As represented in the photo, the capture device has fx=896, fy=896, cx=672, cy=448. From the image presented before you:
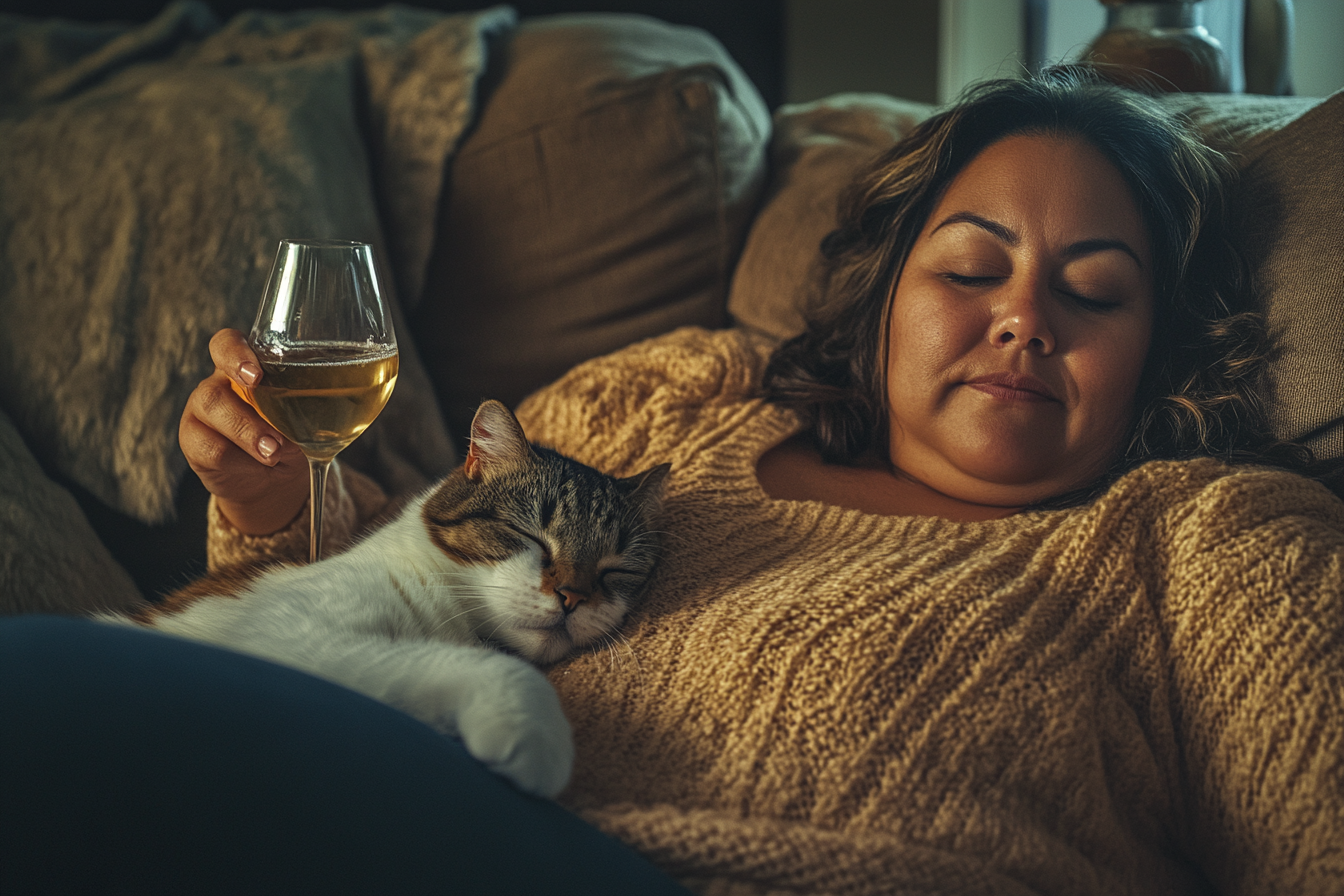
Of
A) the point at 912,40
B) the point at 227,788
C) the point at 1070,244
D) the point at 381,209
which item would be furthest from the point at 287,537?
the point at 912,40

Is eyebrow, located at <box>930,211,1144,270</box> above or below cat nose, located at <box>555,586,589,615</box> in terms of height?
above

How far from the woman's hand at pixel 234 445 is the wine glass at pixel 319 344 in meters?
0.03

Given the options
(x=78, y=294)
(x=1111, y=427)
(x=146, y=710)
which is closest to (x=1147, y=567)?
(x=1111, y=427)

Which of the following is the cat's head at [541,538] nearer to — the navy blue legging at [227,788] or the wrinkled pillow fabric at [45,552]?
the navy blue legging at [227,788]

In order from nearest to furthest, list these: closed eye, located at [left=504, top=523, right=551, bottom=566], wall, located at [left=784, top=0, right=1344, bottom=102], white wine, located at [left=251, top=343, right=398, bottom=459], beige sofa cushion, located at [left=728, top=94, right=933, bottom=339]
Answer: white wine, located at [left=251, top=343, right=398, bottom=459] < closed eye, located at [left=504, top=523, right=551, bottom=566] < beige sofa cushion, located at [left=728, top=94, right=933, bottom=339] < wall, located at [left=784, top=0, right=1344, bottom=102]

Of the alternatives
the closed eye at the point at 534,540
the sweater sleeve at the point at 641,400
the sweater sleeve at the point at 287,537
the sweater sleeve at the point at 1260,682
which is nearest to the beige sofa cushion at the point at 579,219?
the sweater sleeve at the point at 641,400

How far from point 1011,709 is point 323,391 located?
640mm

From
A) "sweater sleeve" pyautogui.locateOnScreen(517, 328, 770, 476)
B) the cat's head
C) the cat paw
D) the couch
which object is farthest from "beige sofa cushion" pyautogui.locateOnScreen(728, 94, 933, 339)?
the cat paw

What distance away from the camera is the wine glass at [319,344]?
790 millimetres

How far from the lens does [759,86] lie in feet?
8.39

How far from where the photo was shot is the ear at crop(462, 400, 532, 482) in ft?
3.02

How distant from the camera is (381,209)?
152 centimetres

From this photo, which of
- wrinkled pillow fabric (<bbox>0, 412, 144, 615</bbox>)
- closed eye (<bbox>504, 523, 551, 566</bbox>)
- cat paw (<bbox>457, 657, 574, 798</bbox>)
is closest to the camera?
cat paw (<bbox>457, 657, 574, 798</bbox>)

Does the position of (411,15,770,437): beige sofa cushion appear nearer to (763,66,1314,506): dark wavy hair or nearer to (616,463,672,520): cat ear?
(763,66,1314,506): dark wavy hair
